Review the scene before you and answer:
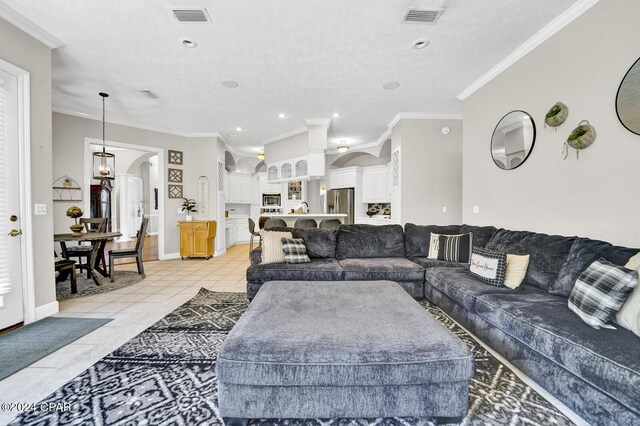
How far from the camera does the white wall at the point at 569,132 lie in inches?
83.3

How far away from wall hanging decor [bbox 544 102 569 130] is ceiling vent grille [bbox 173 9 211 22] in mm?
3551

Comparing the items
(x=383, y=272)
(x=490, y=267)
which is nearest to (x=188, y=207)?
→ (x=383, y=272)

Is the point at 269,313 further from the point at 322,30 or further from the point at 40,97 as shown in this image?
the point at 40,97

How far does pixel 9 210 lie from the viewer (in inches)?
97.6

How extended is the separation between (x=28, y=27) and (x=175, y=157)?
362 cm

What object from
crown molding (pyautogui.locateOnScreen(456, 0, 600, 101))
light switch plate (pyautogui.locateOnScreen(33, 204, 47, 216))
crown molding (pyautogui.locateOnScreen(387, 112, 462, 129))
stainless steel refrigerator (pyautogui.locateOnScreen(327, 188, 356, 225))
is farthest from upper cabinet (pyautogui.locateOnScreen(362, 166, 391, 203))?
light switch plate (pyautogui.locateOnScreen(33, 204, 47, 216))

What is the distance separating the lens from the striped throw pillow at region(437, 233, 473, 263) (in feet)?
10.6

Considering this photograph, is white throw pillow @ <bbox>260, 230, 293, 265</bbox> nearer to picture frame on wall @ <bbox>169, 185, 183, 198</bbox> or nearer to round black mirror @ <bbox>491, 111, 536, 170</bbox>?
round black mirror @ <bbox>491, 111, 536, 170</bbox>

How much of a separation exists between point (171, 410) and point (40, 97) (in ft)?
10.9

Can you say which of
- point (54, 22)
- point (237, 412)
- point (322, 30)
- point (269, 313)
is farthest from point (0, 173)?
point (322, 30)

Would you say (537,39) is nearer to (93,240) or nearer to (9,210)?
(9,210)

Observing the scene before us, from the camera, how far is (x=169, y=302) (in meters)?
3.19

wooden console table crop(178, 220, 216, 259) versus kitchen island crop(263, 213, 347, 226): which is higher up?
kitchen island crop(263, 213, 347, 226)

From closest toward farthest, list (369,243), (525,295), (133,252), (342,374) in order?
(342,374) → (525,295) → (369,243) → (133,252)
